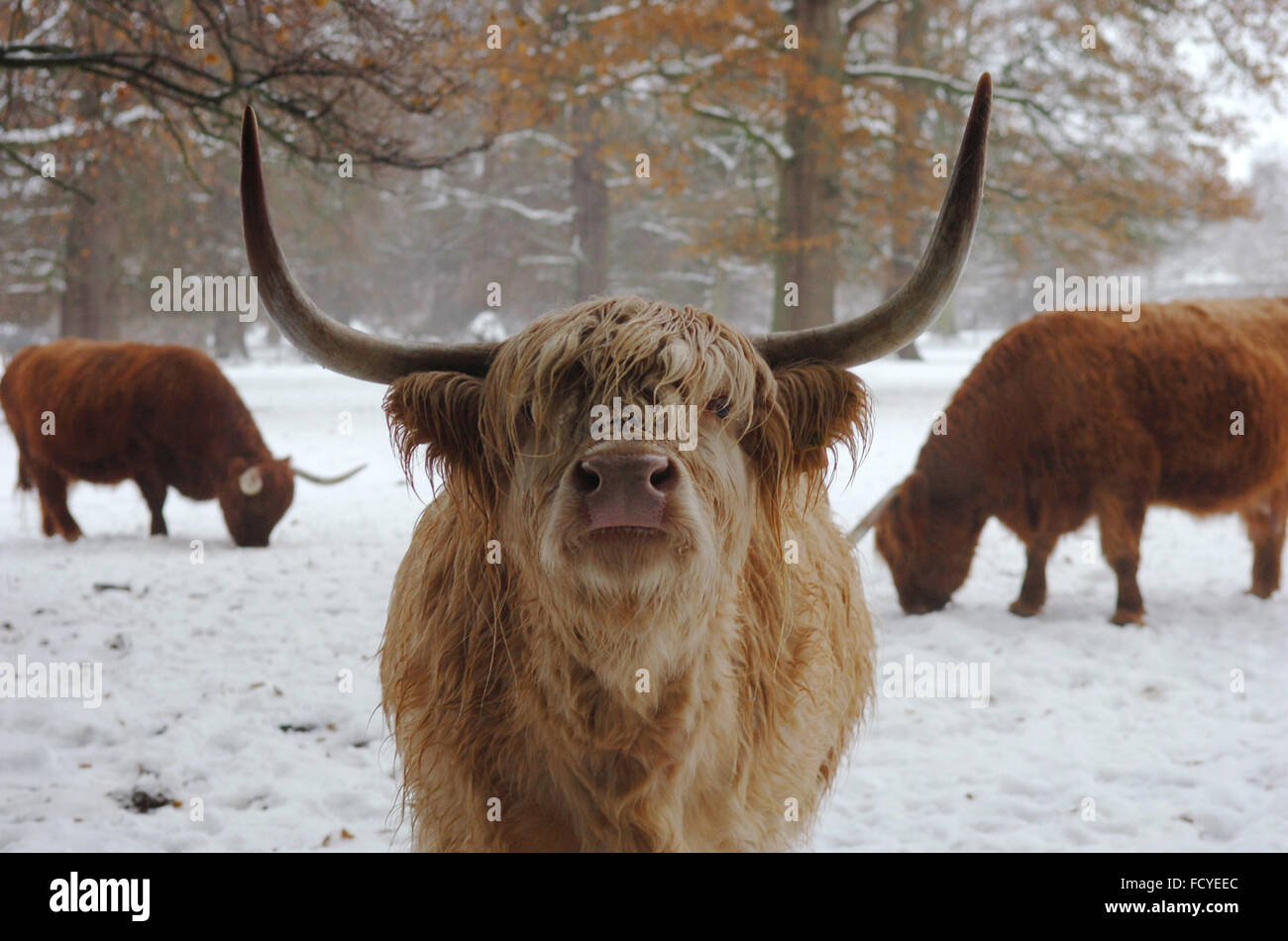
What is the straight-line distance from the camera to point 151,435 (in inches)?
310

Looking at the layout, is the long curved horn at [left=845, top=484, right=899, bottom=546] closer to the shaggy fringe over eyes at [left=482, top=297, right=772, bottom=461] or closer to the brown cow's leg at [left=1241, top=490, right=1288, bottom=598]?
the brown cow's leg at [left=1241, top=490, right=1288, bottom=598]

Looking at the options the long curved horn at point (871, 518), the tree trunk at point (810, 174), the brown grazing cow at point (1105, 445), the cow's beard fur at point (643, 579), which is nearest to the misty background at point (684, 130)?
the tree trunk at point (810, 174)

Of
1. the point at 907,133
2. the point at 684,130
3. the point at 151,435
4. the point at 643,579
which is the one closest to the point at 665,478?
the point at 643,579

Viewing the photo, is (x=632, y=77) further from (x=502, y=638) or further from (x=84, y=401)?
(x=502, y=638)

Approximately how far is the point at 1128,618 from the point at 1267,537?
124cm

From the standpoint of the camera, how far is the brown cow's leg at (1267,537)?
591 cm

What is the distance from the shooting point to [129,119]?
32.3ft

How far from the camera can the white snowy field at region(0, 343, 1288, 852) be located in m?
3.29

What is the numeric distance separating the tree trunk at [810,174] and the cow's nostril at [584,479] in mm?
8829

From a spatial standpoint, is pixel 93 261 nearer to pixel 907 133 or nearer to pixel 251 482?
pixel 251 482

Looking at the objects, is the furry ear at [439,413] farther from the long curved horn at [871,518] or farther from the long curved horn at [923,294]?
the long curved horn at [871,518]

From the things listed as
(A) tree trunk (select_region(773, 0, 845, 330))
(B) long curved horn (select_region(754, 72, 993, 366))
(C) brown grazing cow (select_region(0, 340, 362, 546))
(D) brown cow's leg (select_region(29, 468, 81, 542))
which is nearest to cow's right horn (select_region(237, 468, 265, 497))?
(C) brown grazing cow (select_region(0, 340, 362, 546))

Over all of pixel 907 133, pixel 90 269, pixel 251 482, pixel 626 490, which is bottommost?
pixel 251 482
